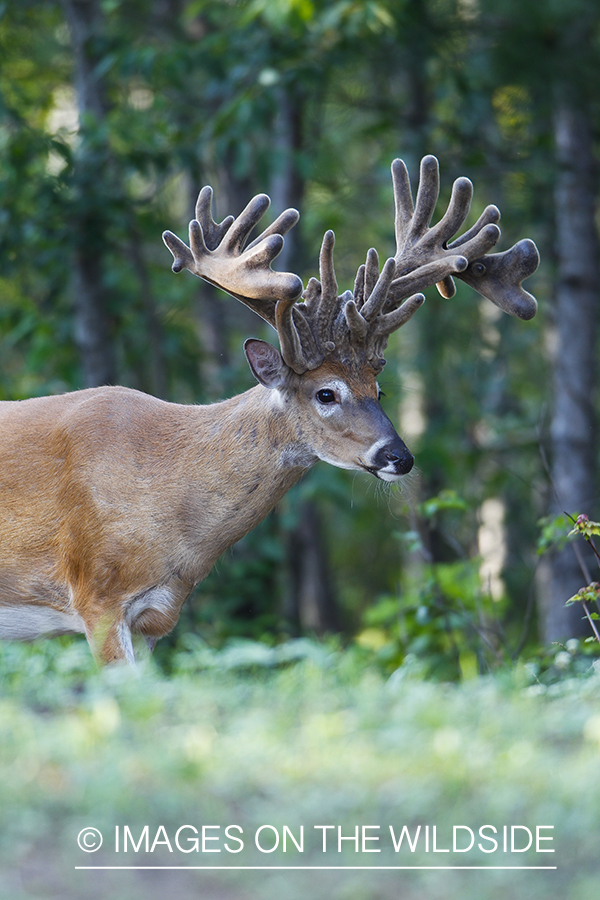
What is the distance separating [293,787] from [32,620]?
3039 mm

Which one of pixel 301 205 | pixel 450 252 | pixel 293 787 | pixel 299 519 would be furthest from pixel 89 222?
pixel 293 787

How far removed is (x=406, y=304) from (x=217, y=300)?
332 inches

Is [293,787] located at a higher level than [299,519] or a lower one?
lower

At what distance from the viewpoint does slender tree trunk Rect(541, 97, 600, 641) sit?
415 inches

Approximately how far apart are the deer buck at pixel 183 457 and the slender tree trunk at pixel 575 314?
502 cm

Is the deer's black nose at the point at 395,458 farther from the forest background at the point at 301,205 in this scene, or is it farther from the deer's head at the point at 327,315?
the forest background at the point at 301,205

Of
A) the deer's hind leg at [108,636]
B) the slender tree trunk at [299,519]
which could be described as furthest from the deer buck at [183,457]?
the slender tree trunk at [299,519]

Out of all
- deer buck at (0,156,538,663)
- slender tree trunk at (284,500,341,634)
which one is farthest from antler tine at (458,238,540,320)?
slender tree trunk at (284,500,341,634)

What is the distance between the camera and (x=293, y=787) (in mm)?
3018

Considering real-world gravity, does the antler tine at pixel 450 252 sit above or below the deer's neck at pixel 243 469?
above

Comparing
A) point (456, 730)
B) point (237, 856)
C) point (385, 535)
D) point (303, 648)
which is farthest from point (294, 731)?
point (385, 535)

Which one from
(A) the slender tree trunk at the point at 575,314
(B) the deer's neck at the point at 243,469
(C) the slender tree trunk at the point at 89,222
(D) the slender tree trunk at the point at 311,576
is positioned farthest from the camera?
(D) the slender tree trunk at the point at 311,576

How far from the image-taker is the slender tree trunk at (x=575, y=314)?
1053cm

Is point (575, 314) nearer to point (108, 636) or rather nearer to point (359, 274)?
point (359, 274)
